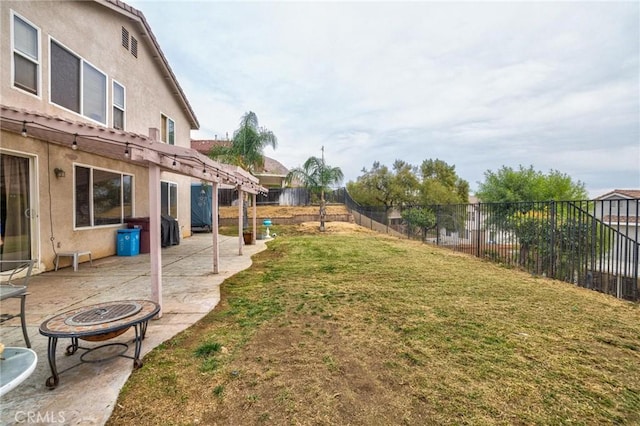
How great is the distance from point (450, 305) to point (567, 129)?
800 inches

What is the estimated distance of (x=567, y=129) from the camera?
58.6 ft

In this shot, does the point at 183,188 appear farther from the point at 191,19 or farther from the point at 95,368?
the point at 95,368

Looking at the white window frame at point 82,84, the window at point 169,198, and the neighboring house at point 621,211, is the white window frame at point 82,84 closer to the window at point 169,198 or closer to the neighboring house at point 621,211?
the window at point 169,198

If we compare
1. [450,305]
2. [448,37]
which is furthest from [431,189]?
[450,305]

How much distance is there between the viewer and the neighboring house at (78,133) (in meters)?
3.90

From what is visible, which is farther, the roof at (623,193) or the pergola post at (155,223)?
the roof at (623,193)

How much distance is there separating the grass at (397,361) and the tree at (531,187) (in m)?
14.8

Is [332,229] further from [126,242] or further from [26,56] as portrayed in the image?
[26,56]

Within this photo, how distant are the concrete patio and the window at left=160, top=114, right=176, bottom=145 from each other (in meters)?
5.09

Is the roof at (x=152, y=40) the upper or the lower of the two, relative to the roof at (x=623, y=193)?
upper

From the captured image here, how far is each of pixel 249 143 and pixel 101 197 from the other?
7.54 m

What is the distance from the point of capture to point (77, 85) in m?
6.87

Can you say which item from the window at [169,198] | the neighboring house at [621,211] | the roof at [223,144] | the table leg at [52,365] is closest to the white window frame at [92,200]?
the window at [169,198]

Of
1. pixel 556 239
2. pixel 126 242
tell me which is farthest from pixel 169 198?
pixel 556 239
